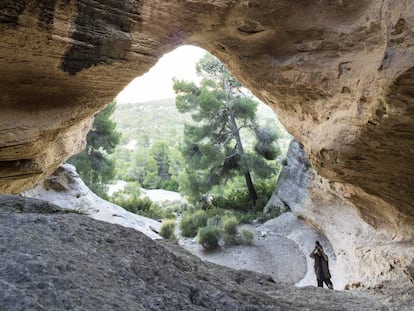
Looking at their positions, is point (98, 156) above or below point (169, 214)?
above

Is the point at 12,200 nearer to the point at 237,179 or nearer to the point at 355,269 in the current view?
the point at 355,269

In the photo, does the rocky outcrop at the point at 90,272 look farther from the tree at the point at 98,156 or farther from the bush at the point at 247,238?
the tree at the point at 98,156

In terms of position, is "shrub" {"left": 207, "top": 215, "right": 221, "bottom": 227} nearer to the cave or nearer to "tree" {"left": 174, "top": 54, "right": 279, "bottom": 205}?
"tree" {"left": 174, "top": 54, "right": 279, "bottom": 205}

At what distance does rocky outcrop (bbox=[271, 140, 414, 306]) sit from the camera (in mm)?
5395

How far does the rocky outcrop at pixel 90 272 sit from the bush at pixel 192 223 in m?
11.0

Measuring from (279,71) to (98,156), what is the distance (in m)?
13.3

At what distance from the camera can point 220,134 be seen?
17297 mm

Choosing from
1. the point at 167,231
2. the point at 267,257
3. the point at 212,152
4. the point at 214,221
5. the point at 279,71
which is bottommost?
the point at 167,231

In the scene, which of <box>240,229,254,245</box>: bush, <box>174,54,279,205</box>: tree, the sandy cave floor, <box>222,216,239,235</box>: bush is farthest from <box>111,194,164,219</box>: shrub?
<box>240,229,254,245</box>: bush

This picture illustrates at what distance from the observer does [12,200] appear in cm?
301

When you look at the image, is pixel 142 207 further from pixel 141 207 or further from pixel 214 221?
pixel 214 221

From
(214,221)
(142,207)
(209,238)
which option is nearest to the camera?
(209,238)

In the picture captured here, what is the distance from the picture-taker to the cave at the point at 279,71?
379 centimetres

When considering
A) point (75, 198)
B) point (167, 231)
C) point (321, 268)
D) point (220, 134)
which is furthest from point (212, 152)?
point (321, 268)
